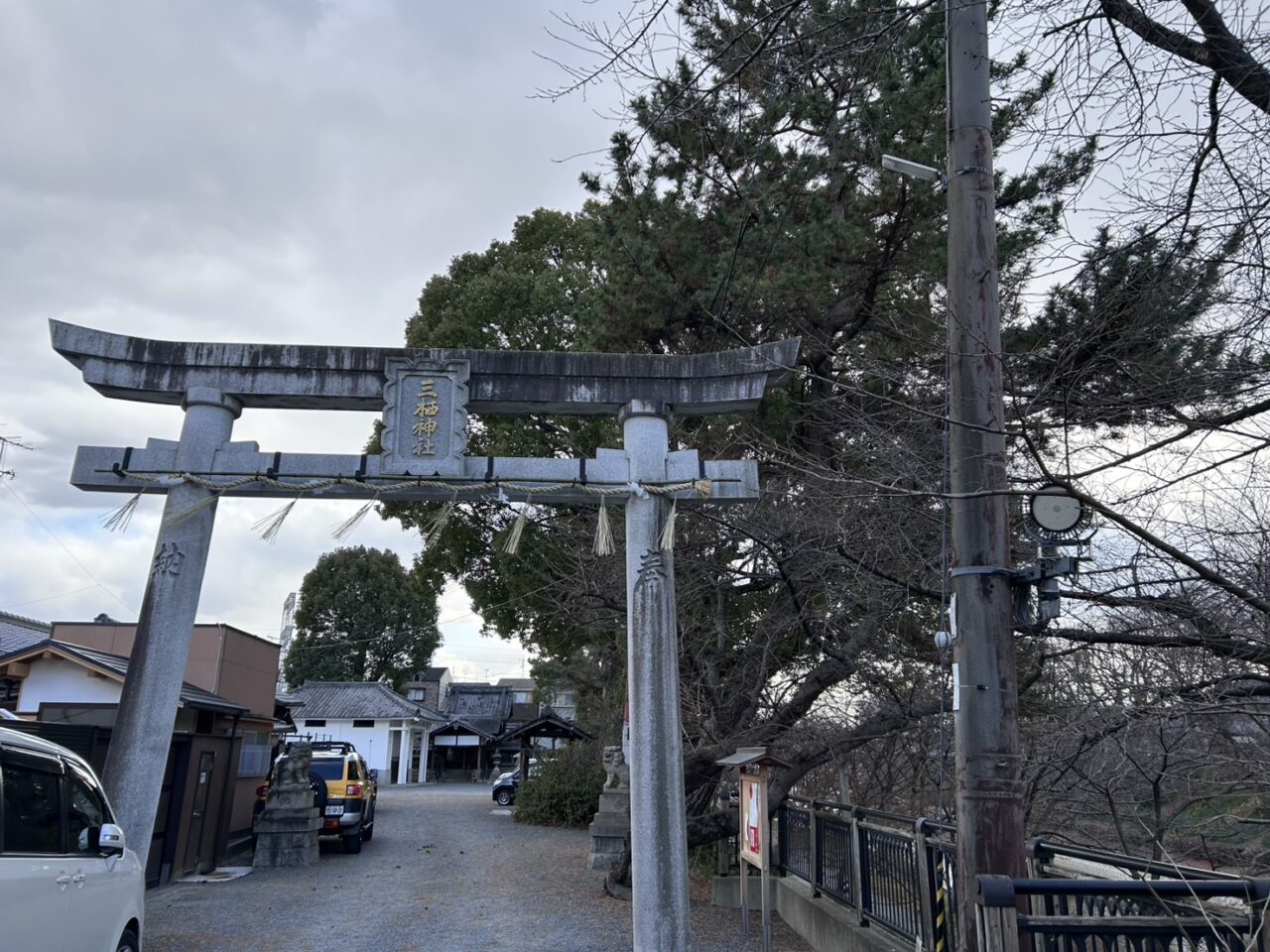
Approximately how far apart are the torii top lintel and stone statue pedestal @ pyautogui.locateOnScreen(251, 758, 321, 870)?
11076 mm

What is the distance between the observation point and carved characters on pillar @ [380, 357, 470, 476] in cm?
811

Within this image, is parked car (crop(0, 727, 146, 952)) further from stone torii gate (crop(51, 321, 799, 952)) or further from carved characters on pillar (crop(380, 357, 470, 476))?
carved characters on pillar (crop(380, 357, 470, 476))

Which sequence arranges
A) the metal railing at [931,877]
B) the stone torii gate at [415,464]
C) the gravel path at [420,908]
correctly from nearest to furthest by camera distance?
the metal railing at [931,877]
the stone torii gate at [415,464]
the gravel path at [420,908]

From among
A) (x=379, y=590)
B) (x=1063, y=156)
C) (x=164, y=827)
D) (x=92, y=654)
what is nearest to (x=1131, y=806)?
(x=1063, y=156)

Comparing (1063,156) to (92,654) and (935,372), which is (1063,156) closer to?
(935,372)

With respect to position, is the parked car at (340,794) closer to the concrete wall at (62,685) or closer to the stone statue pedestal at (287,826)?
the stone statue pedestal at (287,826)

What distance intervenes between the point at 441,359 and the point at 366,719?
4053cm

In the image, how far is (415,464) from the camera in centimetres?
809

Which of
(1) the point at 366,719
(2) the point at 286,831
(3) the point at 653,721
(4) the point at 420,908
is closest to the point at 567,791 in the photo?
(2) the point at 286,831

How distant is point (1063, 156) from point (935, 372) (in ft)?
7.43

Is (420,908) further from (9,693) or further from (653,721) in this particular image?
(9,693)

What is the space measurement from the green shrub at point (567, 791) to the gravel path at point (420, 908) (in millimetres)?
5930

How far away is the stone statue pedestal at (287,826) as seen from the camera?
1688 cm

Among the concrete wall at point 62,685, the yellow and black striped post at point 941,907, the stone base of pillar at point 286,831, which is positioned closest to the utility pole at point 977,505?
the yellow and black striped post at point 941,907
